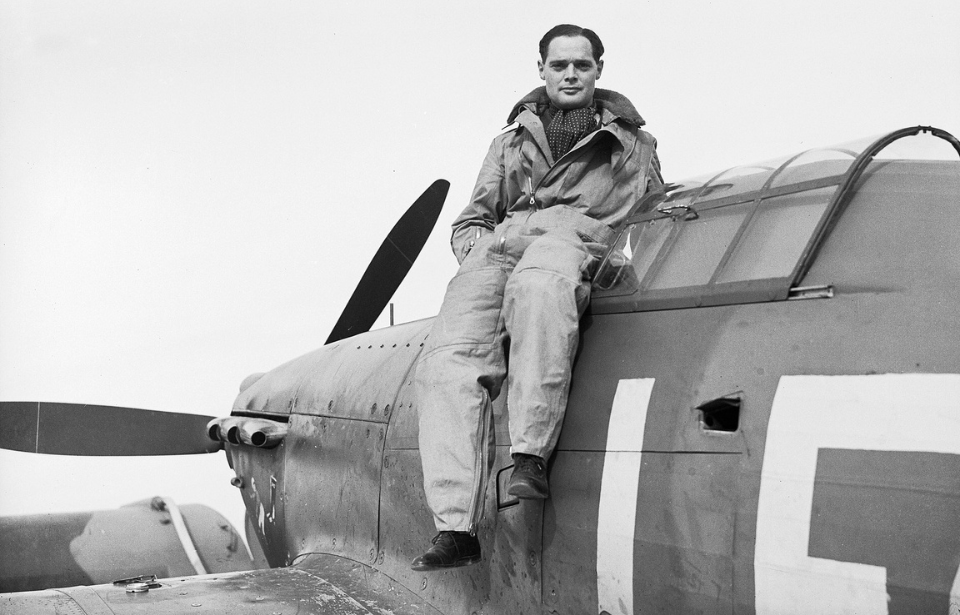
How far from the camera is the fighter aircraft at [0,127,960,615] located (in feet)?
8.28

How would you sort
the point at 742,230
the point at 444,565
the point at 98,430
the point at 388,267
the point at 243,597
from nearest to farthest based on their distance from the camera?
the point at 742,230 < the point at 444,565 < the point at 243,597 < the point at 98,430 < the point at 388,267

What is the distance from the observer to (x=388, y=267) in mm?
7984

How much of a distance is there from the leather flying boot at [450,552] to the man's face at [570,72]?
191 centimetres

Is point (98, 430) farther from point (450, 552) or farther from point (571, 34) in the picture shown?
point (571, 34)

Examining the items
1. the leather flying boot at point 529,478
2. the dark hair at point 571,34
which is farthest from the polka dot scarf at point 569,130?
the leather flying boot at point 529,478

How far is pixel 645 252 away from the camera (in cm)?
372

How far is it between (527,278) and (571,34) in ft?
4.36

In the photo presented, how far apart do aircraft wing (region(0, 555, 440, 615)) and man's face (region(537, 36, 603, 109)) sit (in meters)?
2.25

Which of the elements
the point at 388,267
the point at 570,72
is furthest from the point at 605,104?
the point at 388,267

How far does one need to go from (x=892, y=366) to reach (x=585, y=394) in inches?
45.7

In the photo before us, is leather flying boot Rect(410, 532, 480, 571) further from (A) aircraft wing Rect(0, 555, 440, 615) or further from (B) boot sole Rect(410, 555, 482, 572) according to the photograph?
(A) aircraft wing Rect(0, 555, 440, 615)

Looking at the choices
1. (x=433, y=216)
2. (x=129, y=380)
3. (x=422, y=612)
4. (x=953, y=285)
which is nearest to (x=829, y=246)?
(x=953, y=285)

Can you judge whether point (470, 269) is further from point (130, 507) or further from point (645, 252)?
point (130, 507)

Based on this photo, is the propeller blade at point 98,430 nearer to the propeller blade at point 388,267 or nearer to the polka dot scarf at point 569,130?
the propeller blade at point 388,267
